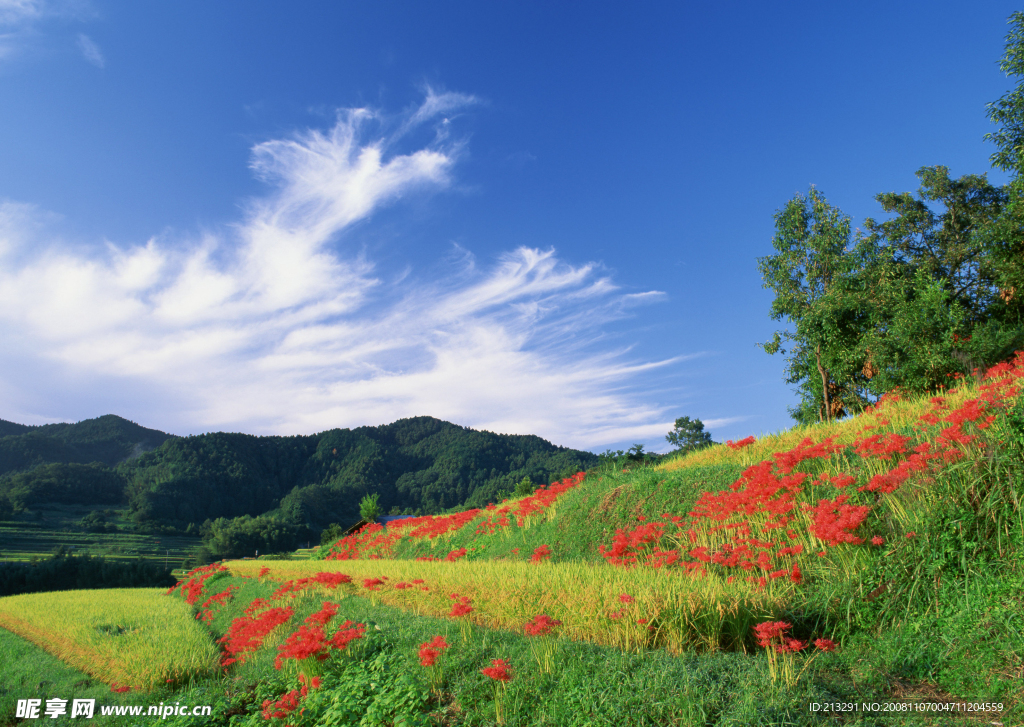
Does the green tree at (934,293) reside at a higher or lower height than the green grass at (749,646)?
higher

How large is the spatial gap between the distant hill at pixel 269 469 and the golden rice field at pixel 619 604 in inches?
2318

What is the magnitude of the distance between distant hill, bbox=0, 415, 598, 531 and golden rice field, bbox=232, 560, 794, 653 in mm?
58881

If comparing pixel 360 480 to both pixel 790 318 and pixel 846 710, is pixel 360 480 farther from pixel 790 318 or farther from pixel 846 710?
pixel 846 710

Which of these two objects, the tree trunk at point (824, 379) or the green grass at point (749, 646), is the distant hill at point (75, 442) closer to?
the green grass at point (749, 646)

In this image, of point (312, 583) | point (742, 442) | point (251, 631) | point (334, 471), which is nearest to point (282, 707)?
point (251, 631)

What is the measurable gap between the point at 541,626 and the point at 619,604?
0.98m

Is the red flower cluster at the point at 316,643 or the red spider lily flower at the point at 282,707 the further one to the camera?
the red flower cluster at the point at 316,643

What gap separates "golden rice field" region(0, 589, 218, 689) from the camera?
7949 millimetres

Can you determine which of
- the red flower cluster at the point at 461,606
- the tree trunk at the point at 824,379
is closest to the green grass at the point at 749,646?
the red flower cluster at the point at 461,606

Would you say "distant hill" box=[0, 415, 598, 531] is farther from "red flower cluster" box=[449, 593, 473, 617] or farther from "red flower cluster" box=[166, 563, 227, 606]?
"red flower cluster" box=[449, 593, 473, 617]

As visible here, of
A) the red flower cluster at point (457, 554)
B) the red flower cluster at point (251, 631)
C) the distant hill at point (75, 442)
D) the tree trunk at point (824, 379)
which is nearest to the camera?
the red flower cluster at point (251, 631)

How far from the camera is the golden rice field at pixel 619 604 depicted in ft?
17.1

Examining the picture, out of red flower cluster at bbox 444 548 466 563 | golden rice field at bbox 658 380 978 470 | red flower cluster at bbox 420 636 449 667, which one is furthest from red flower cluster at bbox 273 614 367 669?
red flower cluster at bbox 444 548 466 563

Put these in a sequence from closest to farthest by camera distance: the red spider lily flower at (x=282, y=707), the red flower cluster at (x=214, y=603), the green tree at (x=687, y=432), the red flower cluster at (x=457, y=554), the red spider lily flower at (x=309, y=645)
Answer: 1. the red spider lily flower at (x=282, y=707)
2. the red spider lily flower at (x=309, y=645)
3. the red flower cluster at (x=214, y=603)
4. the red flower cluster at (x=457, y=554)
5. the green tree at (x=687, y=432)
